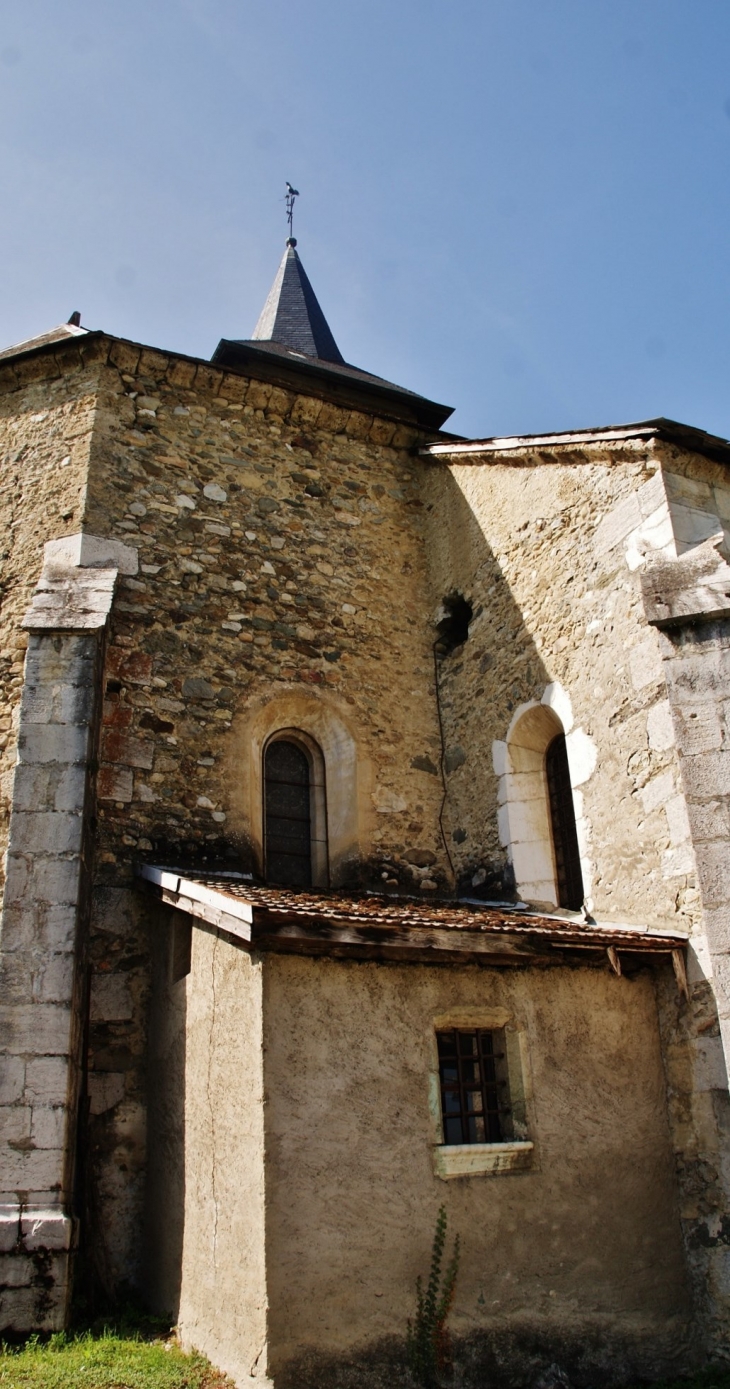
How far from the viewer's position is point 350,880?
8.77 metres

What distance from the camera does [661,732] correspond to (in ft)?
23.2

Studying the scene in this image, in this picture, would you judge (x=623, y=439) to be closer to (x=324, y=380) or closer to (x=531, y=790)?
(x=531, y=790)

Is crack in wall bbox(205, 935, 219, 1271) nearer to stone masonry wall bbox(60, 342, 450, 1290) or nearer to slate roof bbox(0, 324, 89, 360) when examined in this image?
stone masonry wall bbox(60, 342, 450, 1290)

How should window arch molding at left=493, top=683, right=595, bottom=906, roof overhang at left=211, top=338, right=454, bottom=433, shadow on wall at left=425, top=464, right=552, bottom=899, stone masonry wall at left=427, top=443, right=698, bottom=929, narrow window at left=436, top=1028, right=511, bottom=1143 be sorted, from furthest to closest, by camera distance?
1. roof overhang at left=211, top=338, right=454, bottom=433
2. shadow on wall at left=425, top=464, right=552, bottom=899
3. window arch molding at left=493, top=683, right=595, bottom=906
4. stone masonry wall at left=427, top=443, right=698, bottom=929
5. narrow window at left=436, top=1028, right=511, bottom=1143

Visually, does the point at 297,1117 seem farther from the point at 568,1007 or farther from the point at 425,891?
the point at 425,891

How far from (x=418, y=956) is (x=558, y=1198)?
162 cm

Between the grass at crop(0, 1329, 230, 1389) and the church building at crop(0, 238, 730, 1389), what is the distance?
0.15 meters

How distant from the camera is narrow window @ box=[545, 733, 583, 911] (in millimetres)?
8242

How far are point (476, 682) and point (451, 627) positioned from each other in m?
0.87

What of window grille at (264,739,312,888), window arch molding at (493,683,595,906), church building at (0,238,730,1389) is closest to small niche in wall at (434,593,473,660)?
church building at (0,238,730,1389)

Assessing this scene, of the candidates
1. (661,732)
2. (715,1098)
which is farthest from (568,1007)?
(661,732)

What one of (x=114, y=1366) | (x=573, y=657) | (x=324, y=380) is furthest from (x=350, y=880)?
(x=324, y=380)

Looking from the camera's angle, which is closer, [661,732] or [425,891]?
[661,732]

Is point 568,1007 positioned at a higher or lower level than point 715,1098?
higher
